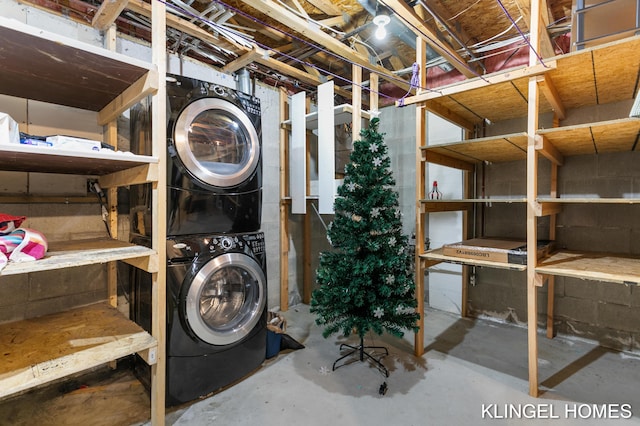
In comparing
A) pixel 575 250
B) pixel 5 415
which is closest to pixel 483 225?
pixel 575 250

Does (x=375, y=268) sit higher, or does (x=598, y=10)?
(x=598, y=10)

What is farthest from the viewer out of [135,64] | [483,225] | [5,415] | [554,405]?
[483,225]

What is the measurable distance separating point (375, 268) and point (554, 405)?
1236 mm

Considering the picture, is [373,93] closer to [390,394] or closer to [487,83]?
[487,83]

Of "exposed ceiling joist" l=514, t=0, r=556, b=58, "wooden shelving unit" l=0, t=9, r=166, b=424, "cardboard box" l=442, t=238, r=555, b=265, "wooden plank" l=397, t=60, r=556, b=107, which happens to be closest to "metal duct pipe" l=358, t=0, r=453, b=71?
"wooden plank" l=397, t=60, r=556, b=107

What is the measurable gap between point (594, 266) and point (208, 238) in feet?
7.61

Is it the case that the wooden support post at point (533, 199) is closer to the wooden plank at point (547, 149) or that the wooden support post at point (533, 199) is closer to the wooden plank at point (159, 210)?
the wooden plank at point (547, 149)

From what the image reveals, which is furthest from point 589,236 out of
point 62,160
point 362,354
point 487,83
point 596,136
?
point 62,160

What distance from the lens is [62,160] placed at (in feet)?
4.59

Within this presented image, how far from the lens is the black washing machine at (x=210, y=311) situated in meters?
1.68

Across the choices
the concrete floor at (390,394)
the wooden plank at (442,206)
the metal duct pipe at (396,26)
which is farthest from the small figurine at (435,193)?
the concrete floor at (390,394)

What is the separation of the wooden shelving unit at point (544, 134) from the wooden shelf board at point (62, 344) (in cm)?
189

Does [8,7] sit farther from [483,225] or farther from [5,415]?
[483,225]

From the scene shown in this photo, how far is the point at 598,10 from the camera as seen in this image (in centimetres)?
169
